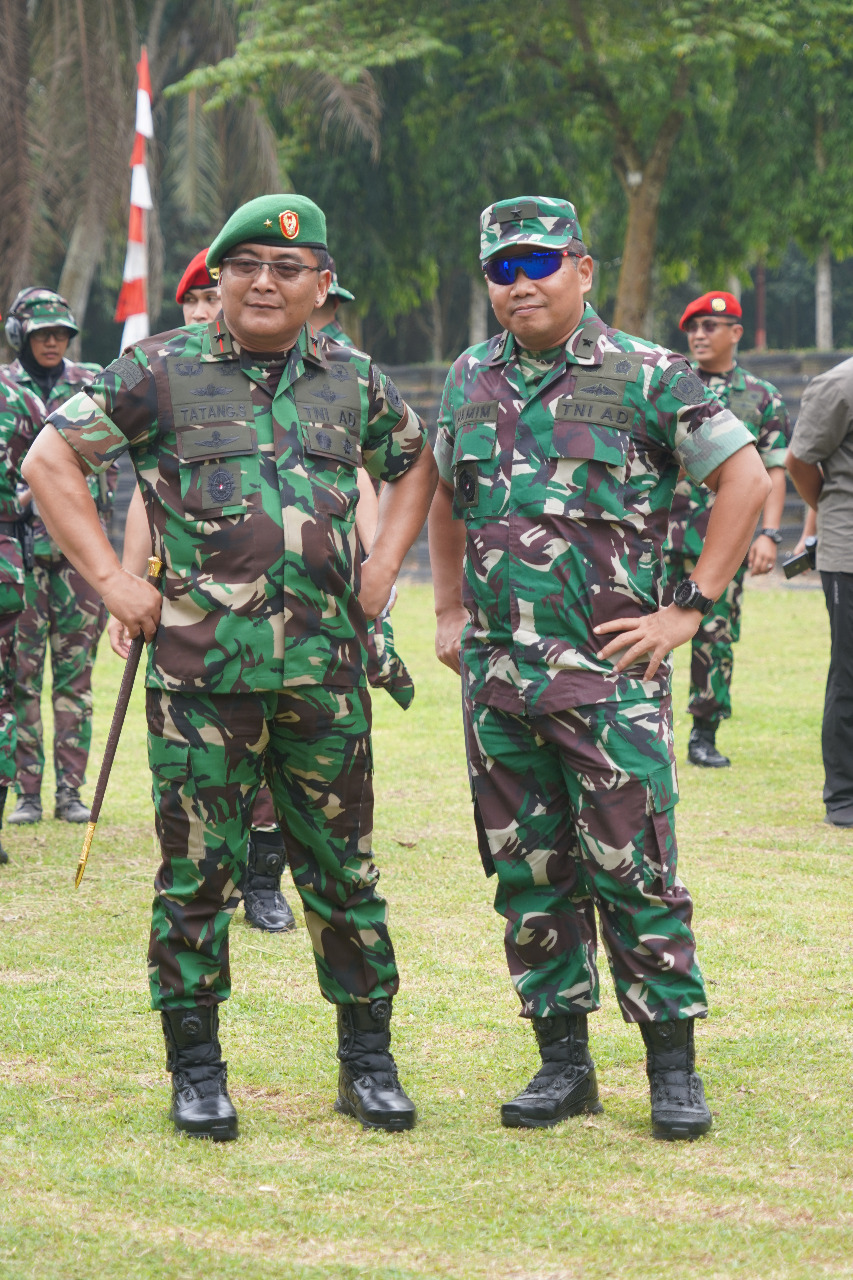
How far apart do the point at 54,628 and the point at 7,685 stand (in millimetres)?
833

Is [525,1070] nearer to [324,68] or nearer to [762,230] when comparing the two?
[324,68]

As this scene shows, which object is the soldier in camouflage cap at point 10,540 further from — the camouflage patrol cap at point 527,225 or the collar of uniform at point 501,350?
the camouflage patrol cap at point 527,225

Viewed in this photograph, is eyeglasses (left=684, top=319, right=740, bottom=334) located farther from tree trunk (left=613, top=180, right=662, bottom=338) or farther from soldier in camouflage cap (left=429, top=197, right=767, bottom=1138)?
tree trunk (left=613, top=180, right=662, bottom=338)

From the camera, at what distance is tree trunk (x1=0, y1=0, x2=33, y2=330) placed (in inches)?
712

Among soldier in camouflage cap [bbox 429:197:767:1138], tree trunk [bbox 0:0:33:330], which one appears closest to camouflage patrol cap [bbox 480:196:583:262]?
soldier in camouflage cap [bbox 429:197:767:1138]

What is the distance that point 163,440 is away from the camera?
3553 millimetres

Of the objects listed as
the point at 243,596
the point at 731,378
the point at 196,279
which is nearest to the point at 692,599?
the point at 243,596

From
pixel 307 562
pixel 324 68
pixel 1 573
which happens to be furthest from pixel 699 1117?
pixel 324 68

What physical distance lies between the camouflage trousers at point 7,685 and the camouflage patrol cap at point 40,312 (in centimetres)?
142

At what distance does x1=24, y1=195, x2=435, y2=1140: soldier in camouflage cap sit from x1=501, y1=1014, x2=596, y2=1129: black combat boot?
0.86 feet

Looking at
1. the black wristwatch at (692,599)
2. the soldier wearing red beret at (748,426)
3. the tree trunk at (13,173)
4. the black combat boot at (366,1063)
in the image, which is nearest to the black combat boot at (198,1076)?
the black combat boot at (366,1063)

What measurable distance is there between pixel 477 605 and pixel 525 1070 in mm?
1264

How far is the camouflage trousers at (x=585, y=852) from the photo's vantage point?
11.8ft

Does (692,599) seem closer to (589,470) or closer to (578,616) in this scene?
(578,616)
